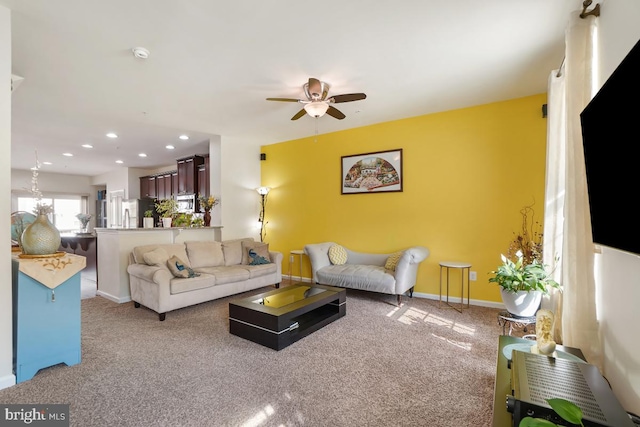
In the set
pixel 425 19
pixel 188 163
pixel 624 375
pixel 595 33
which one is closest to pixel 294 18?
pixel 425 19

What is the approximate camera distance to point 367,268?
4.32m

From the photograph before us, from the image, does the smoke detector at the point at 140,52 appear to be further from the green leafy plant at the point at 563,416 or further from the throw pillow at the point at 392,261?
the throw pillow at the point at 392,261

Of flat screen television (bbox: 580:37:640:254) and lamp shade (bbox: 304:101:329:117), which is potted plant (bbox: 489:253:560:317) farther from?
lamp shade (bbox: 304:101:329:117)

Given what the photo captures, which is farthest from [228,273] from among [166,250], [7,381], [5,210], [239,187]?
[5,210]

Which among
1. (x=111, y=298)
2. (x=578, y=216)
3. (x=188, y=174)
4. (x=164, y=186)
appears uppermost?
(x=188, y=174)

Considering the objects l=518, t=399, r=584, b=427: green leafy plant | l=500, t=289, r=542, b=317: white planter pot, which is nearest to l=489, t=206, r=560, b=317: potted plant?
l=500, t=289, r=542, b=317: white planter pot

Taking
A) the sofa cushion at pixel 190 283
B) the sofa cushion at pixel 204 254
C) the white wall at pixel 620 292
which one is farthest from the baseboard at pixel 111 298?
the white wall at pixel 620 292

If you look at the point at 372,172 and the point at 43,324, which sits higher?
the point at 372,172

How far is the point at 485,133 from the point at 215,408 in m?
4.19

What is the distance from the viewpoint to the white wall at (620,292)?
4.48ft

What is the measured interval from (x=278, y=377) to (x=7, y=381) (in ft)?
6.29

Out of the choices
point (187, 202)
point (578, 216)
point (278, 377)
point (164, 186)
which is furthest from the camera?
point (164, 186)

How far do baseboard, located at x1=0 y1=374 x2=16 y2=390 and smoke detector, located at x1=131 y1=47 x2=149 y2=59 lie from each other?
2.69 m

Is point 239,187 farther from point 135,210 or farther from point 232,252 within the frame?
point 135,210
